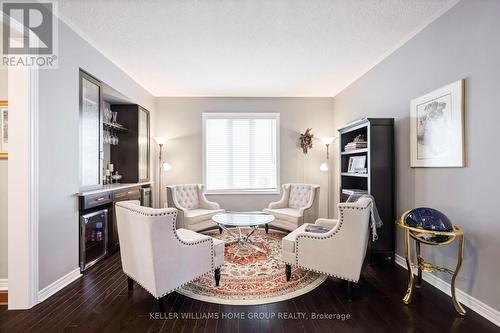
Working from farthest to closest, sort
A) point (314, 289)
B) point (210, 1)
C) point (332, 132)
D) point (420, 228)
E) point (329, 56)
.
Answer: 1. point (332, 132)
2. point (329, 56)
3. point (314, 289)
4. point (210, 1)
5. point (420, 228)

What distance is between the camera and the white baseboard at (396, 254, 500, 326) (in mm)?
1877

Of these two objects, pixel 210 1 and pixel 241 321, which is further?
pixel 210 1

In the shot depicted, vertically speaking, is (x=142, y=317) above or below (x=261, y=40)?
below

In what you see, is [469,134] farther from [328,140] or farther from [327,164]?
[327,164]

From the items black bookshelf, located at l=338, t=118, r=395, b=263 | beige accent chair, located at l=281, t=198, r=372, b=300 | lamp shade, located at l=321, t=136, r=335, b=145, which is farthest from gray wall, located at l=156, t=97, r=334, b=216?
beige accent chair, located at l=281, t=198, r=372, b=300

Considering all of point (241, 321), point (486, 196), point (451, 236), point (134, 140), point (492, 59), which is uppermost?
point (492, 59)

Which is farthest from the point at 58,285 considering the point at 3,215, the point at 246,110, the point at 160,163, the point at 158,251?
the point at 246,110

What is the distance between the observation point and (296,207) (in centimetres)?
437

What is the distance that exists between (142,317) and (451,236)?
2822 mm

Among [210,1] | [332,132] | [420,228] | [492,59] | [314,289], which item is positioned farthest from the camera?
[332,132]

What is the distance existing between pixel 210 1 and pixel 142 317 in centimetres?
305

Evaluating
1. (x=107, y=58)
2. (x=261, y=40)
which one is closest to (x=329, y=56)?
(x=261, y=40)

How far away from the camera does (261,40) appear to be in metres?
2.83

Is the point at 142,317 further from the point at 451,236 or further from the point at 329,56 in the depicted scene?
the point at 329,56
